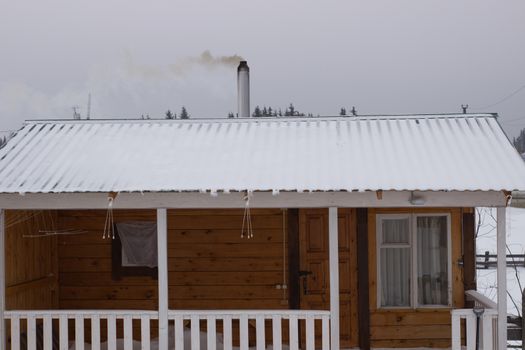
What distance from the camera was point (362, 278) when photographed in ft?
33.5

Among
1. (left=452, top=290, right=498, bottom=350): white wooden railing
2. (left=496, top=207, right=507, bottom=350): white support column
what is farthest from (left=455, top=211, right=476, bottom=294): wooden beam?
(left=496, top=207, right=507, bottom=350): white support column

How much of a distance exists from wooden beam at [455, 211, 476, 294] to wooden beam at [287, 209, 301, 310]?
2.68 meters

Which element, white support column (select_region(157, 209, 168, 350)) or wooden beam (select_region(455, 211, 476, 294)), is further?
wooden beam (select_region(455, 211, 476, 294))

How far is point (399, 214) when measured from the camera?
1021 cm

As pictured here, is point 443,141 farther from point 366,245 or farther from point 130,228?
point 130,228

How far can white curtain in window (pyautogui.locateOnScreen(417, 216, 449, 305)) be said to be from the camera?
33.4ft

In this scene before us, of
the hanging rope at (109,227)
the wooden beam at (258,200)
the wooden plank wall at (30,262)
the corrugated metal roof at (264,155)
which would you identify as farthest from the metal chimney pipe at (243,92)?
the wooden beam at (258,200)

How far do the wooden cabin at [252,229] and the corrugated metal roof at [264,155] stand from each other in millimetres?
33

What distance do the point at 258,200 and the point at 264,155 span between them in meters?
1.05

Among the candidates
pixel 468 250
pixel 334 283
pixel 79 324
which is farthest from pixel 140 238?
pixel 468 250

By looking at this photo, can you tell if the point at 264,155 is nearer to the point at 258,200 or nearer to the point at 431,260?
the point at 258,200

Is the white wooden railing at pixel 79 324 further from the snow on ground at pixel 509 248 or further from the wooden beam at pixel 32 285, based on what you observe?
the snow on ground at pixel 509 248

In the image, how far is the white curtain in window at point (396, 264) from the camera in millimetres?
10219

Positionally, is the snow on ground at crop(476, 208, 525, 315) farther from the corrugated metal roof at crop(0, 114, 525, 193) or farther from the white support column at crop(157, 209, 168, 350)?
the white support column at crop(157, 209, 168, 350)
